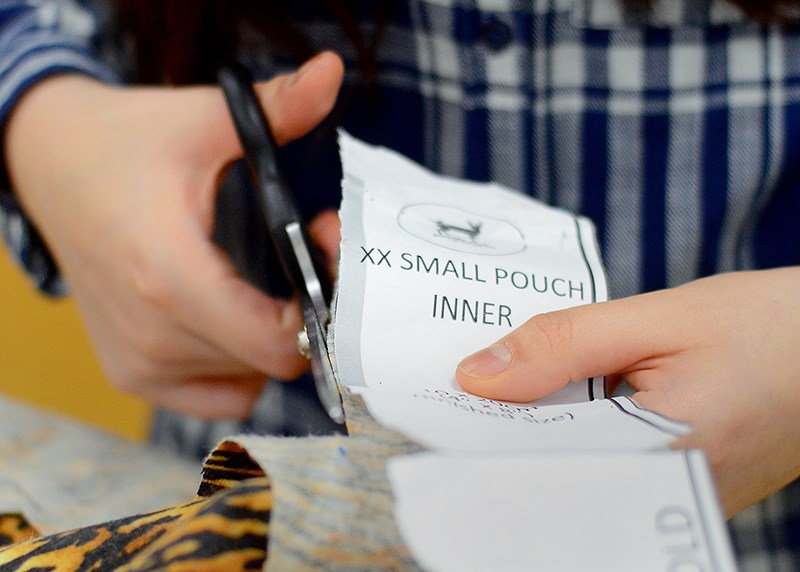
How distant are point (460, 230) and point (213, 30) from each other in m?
0.29

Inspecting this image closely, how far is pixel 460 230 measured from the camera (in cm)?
33

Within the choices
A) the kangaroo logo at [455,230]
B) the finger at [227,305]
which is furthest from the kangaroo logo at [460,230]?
the finger at [227,305]

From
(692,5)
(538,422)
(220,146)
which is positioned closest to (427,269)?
(538,422)

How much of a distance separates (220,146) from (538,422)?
0.87 ft

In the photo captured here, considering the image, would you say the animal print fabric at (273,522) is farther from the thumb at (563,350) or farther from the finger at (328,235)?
the finger at (328,235)

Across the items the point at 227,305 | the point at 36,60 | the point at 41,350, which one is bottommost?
the point at 41,350

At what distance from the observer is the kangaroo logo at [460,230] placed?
31cm

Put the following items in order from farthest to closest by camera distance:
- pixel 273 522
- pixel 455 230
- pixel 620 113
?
pixel 620 113
pixel 455 230
pixel 273 522

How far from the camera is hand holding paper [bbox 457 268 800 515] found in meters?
0.26

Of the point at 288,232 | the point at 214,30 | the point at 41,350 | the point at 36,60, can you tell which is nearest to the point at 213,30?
the point at 214,30

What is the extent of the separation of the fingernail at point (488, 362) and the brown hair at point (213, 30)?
0.98ft

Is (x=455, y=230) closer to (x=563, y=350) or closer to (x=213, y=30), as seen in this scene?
(x=563, y=350)

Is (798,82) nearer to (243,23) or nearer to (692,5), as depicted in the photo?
(692,5)

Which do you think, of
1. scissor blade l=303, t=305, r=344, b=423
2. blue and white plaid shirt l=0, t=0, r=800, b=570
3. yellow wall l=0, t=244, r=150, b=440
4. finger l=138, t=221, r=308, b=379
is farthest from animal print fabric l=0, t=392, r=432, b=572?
yellow wall l=0, t=244, r=150, b=440
